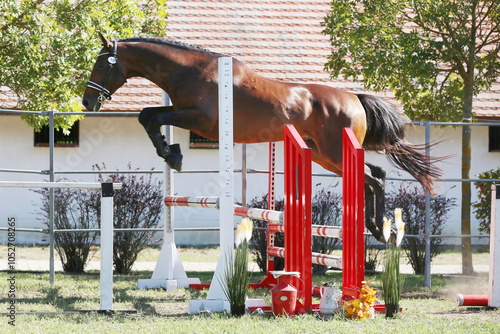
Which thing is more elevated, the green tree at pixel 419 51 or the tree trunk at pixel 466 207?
the green tree at pixel 419 51

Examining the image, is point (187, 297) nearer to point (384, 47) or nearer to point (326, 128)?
point (326, 128)

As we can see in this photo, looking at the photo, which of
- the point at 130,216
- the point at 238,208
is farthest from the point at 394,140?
the point at 130,216

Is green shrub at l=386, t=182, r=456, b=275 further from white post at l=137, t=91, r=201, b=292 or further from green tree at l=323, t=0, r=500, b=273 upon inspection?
white post at l=137, t=91, r=201, b=292

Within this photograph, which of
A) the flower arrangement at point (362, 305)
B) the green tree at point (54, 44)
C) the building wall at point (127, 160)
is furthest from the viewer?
the building wall at point (127, 160)

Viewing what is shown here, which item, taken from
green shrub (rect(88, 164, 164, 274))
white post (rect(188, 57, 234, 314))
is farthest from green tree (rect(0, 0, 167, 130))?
white post (rect(188, 57, 234, 314))

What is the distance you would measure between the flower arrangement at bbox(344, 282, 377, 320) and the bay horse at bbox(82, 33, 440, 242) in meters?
1.64

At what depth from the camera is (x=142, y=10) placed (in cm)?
863

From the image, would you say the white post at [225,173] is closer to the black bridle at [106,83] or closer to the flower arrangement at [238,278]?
the flower arrangement at [238,278]

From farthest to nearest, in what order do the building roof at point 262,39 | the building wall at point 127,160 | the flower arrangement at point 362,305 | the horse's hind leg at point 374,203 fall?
1. the building roof at point 262,39
2. the building wall at point 127,160
3. the horse's hind leg at point 374,203
4. the flower arrangement at point 362,305

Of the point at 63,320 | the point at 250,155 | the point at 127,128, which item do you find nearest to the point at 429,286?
the point at 63,320

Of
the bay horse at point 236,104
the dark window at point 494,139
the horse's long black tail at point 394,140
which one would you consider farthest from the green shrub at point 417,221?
the dark window at point 494,139

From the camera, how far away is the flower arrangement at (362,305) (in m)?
4.76

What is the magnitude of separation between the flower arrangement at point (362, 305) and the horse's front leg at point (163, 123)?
1873mm

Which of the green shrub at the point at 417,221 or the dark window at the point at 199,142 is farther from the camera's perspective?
the dark window at the point at 199,142
